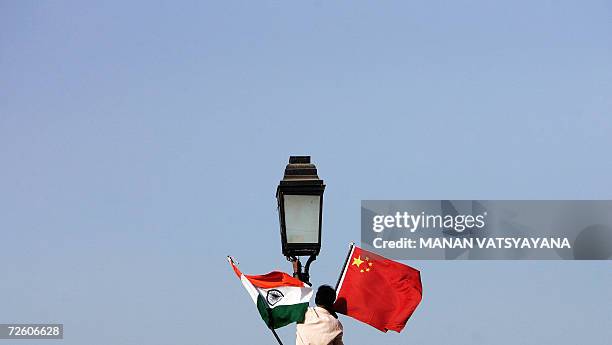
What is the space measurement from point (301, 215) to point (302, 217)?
0.02 meters

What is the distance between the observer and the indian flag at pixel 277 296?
1452 centimetres

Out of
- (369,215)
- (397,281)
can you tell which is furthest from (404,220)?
(397,281)

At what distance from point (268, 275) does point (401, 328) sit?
152cm

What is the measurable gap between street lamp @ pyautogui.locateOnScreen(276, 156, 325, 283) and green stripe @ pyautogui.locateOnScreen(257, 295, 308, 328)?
36cm

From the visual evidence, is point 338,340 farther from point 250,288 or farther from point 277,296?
point 250,288

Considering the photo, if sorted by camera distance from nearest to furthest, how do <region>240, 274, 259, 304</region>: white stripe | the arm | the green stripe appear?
the arm < the green stripe < <region>240, 274, 259, 304</region>: white stripe

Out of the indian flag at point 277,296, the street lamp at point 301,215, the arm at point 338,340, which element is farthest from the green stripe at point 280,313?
the arm at point 338,340

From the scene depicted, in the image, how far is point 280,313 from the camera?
1466 centimetres

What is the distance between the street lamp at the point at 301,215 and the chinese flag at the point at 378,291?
2.50 ft

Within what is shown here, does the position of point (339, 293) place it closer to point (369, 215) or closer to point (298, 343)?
point (298, 343)

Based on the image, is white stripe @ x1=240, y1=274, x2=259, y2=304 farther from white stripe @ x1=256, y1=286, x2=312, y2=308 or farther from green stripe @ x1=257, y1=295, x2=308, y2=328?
white stripe @ x1=256, y1=286, x2=312, y2=308

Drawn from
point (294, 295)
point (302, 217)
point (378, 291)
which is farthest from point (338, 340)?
point (378, 291)

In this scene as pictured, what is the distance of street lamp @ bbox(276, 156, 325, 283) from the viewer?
47.5 ft

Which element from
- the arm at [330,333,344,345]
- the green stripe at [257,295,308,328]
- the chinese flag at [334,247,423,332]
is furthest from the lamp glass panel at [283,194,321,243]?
the arm at [330,333,344,345]
